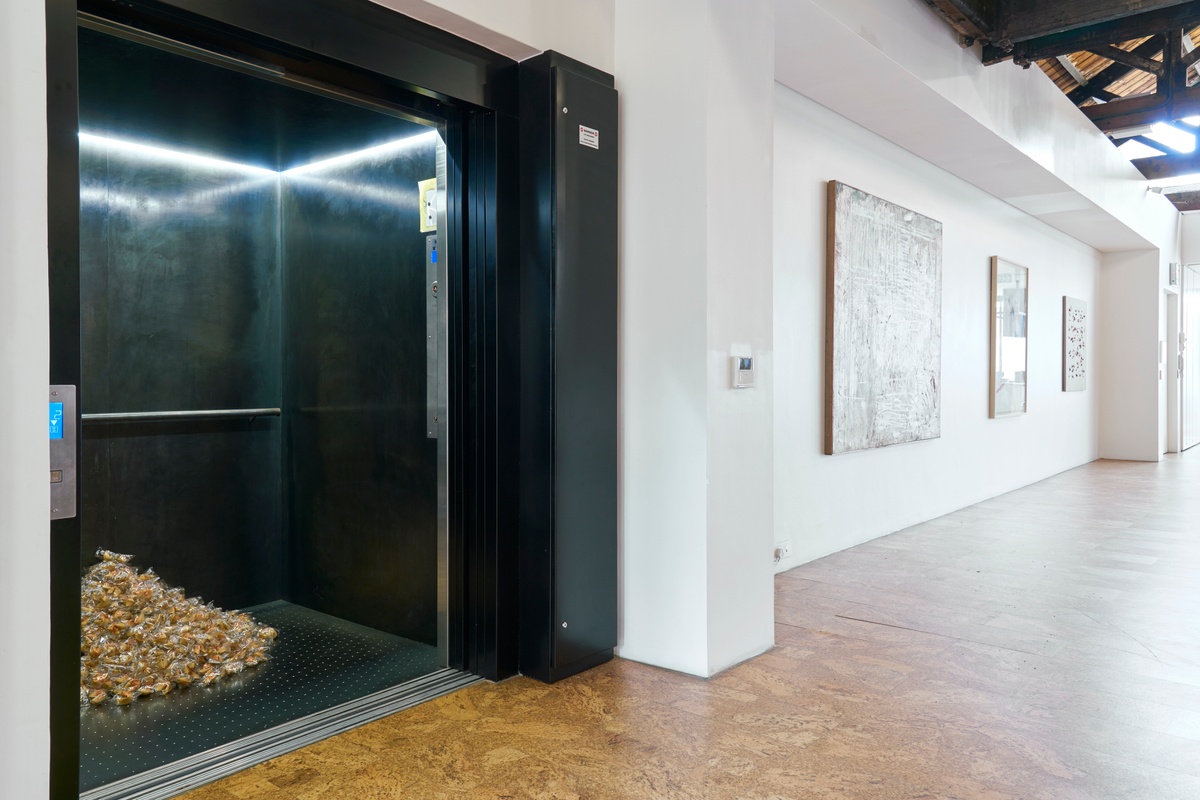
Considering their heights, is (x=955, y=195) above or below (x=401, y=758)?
above

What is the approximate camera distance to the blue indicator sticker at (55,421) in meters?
1.67

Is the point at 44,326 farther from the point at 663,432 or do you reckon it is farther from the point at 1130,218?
the point at 1130,218

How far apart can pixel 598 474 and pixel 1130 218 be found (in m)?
8.84

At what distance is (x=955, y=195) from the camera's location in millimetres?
6672

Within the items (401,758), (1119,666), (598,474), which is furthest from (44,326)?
(1119,666)

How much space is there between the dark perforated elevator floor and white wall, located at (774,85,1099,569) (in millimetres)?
2309

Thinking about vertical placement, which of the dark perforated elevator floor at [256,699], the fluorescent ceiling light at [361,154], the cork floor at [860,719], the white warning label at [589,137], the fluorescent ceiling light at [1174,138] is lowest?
the cork floor at [860,719]

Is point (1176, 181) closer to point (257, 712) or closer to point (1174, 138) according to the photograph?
point (1174, 138)

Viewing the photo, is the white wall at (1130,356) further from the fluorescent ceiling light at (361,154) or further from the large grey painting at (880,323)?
the fluorescent ceiling light at (361,154)

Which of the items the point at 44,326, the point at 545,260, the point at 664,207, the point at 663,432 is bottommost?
the point at 663,432

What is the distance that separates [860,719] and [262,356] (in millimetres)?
3050

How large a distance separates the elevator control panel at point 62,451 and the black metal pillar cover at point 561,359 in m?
1.44

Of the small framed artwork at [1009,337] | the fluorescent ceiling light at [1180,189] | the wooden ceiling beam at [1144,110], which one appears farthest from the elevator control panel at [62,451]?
the fluorescent ceiling light at [1180,189]

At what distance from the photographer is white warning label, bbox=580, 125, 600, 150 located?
2.95 meters
